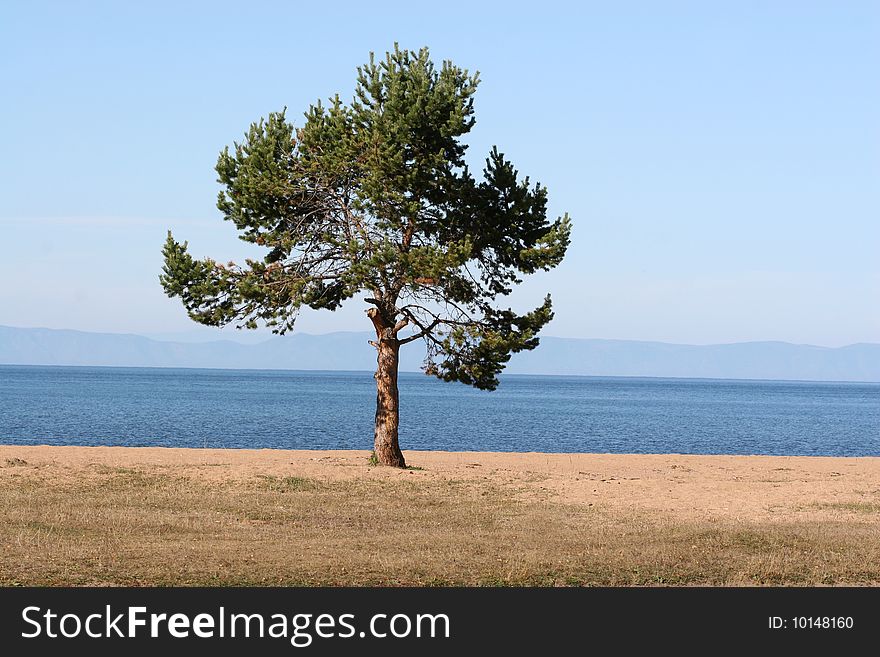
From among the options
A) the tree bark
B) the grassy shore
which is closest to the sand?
the grassy shore

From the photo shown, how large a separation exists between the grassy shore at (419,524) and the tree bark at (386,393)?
80 cm

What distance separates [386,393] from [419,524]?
441 inches

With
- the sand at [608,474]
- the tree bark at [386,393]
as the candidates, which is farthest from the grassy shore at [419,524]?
the tree bark at [386,393]

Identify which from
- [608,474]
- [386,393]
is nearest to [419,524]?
[386,393]

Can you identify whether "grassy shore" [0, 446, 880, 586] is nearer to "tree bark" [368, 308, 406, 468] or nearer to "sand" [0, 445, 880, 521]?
"sand" [0, 445, 880, 521]

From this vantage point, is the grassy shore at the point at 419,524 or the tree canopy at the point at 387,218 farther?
the tree canopy at the point at 387,218

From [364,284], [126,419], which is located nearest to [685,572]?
[364,284]

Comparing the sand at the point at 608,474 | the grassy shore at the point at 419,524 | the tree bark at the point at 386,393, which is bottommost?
the sand at the point at 608,474

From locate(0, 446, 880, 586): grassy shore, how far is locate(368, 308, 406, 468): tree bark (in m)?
0.80

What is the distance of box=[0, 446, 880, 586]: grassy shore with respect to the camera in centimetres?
1496

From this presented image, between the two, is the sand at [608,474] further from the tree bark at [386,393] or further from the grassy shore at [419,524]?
the tree bark at [386,393]

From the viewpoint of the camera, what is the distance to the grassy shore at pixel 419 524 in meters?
15.0

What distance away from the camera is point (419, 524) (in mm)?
20906

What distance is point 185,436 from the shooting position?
225ft
